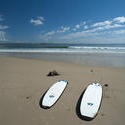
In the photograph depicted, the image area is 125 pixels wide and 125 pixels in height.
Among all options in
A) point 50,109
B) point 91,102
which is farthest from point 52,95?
point 91,102

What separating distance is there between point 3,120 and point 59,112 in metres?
1.38

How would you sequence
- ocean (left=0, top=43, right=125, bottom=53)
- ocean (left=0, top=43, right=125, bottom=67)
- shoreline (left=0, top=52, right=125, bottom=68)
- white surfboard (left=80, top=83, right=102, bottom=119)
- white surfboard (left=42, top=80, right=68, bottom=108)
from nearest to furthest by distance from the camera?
white surfboard (left=80, top=83, right=102, bottom=119), white surfboard (left=42, top=80, right=68, bottom=108), shoreline (left=0, top=52, right=125, bottom=68), ocean (left=0, top=43, right=125, bottom=67), ocean (left=0, top=43, right=125, bottom=53)

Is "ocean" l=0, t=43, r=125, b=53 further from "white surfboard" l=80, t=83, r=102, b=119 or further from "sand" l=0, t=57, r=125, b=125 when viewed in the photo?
"white surfboard" l=80, t=83, r=102, b=119

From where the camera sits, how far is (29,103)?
10.4 ft

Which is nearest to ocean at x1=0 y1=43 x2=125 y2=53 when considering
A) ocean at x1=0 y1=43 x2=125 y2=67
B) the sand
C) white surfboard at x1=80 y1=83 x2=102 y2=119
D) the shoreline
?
ocean at x1=0 y1=43 x2=125 y2=67

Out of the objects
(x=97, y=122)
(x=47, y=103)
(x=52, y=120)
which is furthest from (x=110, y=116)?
(x=47, y=103)

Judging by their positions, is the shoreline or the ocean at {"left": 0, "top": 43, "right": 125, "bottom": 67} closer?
the shoreline

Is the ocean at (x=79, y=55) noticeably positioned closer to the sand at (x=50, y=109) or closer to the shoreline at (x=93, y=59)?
the shoreline at (x=93, y=59)

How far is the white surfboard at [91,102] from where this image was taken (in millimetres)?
2718

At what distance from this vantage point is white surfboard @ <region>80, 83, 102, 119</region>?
2.72 meters

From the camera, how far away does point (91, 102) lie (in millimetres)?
3156

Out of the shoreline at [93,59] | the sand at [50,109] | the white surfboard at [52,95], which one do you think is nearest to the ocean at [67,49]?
the shoreline at [93,59]

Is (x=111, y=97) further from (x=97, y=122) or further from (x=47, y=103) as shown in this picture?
(x=47, y=103)

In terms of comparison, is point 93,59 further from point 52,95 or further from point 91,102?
point 52,95
